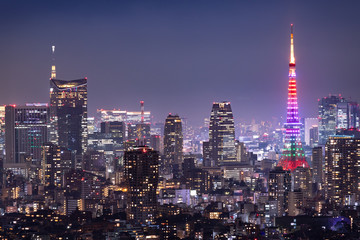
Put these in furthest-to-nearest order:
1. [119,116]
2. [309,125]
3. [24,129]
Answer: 1. [119,116]
2. [309,125]
3. [24,129]

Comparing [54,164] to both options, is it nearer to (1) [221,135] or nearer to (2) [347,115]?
(1) [221,135]

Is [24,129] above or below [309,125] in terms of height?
below

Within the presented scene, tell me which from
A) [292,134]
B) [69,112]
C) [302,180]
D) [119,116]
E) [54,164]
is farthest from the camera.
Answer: [119,116]

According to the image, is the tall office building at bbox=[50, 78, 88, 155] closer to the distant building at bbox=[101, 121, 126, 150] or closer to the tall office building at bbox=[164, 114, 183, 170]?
the distant building at bbox=[101, 121, 126, 150]

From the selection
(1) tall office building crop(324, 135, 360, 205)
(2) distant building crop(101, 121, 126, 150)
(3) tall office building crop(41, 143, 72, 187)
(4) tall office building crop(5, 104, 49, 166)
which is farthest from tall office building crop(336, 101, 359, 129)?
(4) tall office building crop(5, 104, 49, 166)

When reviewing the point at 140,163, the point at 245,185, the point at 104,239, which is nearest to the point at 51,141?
the point at 245,185

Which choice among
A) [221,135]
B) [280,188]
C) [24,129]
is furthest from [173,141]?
[280,188]

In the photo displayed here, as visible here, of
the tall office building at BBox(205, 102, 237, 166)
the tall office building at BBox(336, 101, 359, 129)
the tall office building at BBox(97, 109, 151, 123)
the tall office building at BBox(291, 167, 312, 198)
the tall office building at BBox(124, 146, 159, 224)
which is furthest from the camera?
the tall office building at BBox(97, 109, 151, 123)
